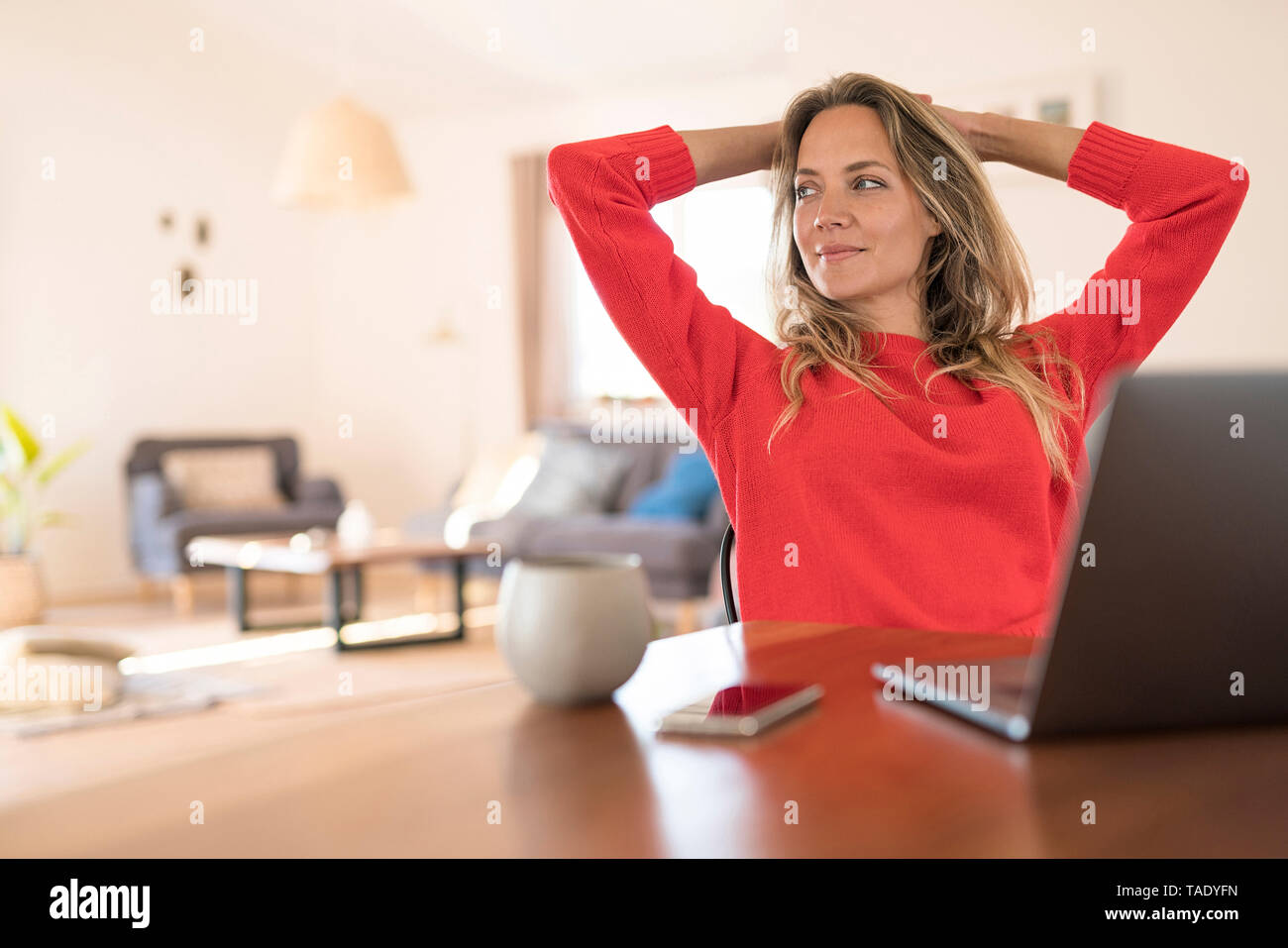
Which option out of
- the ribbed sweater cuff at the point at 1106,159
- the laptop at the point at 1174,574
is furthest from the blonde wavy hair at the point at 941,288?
the laptop at the point at 1174,574

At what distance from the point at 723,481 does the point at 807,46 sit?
3.56m

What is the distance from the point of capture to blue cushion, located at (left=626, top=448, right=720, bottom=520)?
5461 mm

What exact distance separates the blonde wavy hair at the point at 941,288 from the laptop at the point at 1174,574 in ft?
2.58

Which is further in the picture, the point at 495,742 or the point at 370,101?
the point at 370,101

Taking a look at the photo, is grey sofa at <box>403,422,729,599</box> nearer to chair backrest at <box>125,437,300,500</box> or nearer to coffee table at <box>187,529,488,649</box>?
coffee table at <box>187,529,488,649</box>

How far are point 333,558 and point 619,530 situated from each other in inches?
49.2

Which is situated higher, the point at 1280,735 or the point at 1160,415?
the point at 1160,415

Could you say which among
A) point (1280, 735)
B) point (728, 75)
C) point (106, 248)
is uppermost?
point (728, 75)

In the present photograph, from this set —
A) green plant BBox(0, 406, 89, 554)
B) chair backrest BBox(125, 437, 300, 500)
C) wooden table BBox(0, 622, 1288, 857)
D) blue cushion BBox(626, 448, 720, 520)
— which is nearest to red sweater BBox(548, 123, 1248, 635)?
wooden table BBox(0, 622, 1288, 857)

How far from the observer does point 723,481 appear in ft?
5.00

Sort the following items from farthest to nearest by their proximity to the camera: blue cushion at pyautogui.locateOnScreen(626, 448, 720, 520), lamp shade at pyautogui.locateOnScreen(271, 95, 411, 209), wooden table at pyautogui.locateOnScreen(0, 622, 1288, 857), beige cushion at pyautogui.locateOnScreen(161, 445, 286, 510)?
beige cushion at pyautogui.locateOnScreen(161, 445, 286, 510), blue cushion at pyautogui.locateOnScreen(626, 448, 720, 520), lamp shade at pyautogui.locateOnScreen(271, 95, 411, 209), wooden table at pyautogui.locateOnScreen(0, 622, 1288, 857)

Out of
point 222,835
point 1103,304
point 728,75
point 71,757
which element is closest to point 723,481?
point 1103,304

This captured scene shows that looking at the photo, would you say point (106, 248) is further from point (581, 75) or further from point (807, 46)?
point (807, 46)

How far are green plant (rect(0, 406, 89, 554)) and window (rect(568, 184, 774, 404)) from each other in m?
2.88
